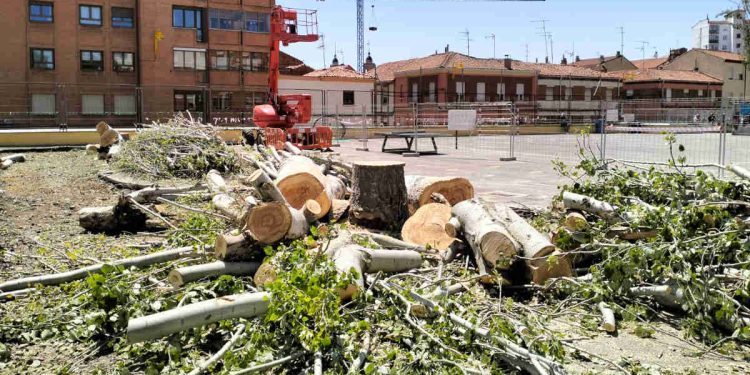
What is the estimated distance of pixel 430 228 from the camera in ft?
22.2

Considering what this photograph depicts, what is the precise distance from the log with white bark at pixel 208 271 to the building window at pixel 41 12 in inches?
1680

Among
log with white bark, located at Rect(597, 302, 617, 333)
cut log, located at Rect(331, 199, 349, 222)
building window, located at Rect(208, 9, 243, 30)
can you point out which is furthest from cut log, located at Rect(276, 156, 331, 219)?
building window, located at Rect(208, 9, 243, 30)

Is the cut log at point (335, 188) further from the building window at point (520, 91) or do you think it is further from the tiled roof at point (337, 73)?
the building window at point (520, 91)

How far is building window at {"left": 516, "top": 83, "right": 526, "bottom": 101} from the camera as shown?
5984 cm

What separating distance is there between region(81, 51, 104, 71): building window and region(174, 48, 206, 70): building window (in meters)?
4.67

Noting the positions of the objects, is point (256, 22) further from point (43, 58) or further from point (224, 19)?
point (43, 58)

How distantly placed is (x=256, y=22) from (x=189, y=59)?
5.71 m

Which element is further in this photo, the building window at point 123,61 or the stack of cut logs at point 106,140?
the building window at point 123,61

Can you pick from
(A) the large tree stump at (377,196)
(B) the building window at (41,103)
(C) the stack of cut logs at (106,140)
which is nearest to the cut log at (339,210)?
(A) the large tree stump at (377,196)

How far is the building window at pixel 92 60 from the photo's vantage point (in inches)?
1690

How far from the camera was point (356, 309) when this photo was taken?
4.54 meters

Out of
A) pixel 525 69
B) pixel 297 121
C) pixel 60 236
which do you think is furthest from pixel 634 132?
pixel 525 69

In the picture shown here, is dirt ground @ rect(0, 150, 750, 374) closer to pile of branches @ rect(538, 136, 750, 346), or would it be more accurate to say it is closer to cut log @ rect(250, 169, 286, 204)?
pile of branches @ rect(538, 136, 750, 346)

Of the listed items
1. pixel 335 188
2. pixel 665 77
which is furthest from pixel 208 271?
pixel 665 77
